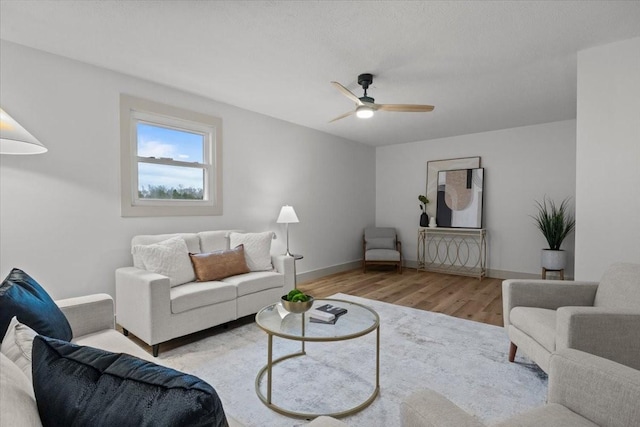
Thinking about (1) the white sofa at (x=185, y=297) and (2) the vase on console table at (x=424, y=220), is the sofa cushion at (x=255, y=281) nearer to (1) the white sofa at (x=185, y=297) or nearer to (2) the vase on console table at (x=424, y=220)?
(1) the white sofa at (x=185, y=297)

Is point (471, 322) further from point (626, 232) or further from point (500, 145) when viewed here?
point (500, 145)

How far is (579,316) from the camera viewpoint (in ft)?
5.48

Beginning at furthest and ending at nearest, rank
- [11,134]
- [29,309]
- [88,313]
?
[88,313]
[11,134]
[29,309]

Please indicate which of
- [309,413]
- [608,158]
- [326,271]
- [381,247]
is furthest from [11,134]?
[381,247]

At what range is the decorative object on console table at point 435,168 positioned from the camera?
5.80 meters

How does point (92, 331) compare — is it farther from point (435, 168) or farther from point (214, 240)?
point (435, 168)

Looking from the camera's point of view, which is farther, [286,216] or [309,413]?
[286,216]

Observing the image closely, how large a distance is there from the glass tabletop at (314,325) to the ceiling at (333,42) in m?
2.08

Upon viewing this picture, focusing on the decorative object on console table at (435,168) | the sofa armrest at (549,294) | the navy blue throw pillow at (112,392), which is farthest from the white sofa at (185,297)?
the decorative object on console table at (435,168)

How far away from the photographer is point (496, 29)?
236 cm

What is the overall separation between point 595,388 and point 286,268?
113 inches

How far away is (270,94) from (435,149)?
12.0ft

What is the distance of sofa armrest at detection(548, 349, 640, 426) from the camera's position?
1.06m

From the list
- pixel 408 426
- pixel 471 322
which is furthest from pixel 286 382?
pixel 471 322
